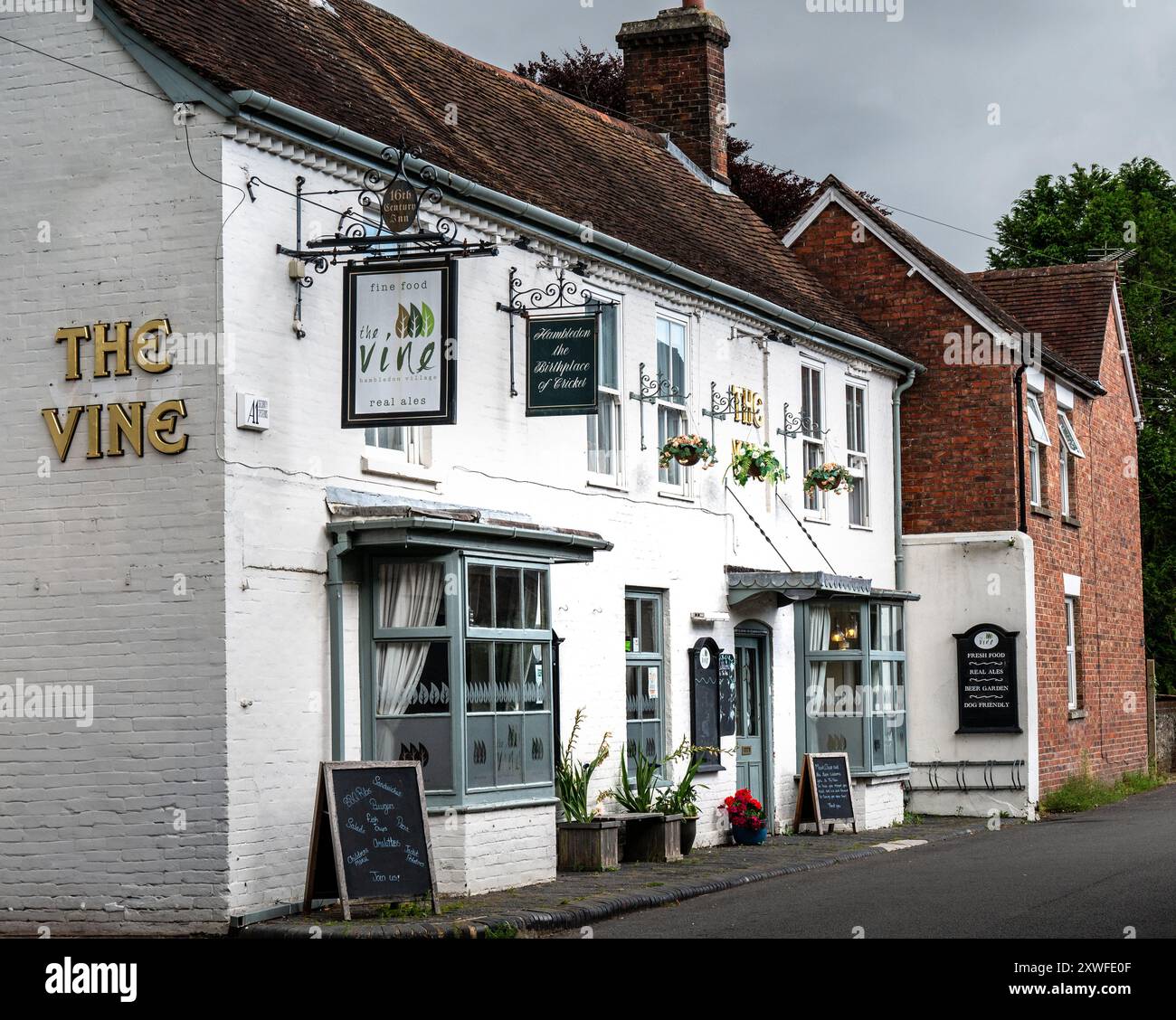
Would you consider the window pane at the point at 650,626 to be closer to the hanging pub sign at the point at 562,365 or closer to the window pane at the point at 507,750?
the hanging pub sign at the point at 562,365

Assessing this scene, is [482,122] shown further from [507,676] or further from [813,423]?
[507,676]

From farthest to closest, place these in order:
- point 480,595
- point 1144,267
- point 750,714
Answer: point 1144,267 < point 750,714 < point 480,595

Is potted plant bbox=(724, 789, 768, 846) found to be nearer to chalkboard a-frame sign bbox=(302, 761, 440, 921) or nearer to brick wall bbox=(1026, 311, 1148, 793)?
chalkboard a-frame sign bbox=(302, 761, 440, 921)

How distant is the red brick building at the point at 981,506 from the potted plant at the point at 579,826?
9581mm

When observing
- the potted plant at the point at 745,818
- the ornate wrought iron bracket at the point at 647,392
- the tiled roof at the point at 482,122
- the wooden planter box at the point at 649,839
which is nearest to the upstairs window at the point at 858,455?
the tiled roof at the point at 482,122

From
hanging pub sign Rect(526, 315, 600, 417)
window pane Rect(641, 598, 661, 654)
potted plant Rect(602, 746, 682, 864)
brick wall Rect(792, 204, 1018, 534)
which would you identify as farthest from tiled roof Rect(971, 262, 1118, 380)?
hanging pub sign Rect(526, 315, 600, 417)

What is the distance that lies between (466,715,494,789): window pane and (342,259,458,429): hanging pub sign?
267 centimetres

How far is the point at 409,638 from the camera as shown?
1370 centimetres

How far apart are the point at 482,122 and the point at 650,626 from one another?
218 inches

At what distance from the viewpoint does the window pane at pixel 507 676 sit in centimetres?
1424

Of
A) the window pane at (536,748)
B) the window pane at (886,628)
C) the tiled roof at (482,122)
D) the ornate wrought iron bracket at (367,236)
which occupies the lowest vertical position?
the window pane at (536,748)

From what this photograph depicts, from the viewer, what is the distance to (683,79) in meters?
26.0

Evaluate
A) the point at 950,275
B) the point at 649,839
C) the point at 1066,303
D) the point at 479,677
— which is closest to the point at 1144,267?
the point at 1066,303
